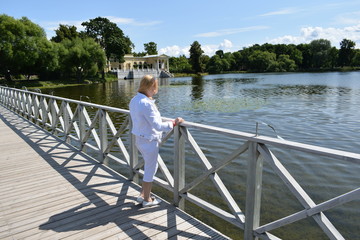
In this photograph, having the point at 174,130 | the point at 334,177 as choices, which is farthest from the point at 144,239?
the point at 334,177

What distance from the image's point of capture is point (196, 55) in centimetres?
9769

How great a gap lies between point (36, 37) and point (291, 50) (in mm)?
95257

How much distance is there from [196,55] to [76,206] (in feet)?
320

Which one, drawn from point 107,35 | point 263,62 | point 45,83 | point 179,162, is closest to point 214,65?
point 263,62

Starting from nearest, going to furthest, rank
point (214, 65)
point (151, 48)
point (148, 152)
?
point (148, 152) → point (214, 65) → point (151, 48)

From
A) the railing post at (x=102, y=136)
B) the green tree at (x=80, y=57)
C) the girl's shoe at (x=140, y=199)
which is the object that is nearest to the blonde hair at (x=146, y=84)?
the girl's shoe at (x=140, y=199)

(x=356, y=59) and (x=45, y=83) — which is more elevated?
(x=356, y=59)

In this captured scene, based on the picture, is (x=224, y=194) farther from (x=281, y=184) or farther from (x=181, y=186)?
(x=281, y=184)

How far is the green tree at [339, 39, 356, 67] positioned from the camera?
98125 millimetres

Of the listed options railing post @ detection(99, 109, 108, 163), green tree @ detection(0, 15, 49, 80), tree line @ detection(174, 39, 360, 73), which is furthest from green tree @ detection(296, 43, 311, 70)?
railing post @ detection(99, 109, 108, 163)

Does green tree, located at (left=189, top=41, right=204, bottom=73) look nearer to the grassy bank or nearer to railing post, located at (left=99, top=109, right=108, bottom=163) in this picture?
the grassy bank

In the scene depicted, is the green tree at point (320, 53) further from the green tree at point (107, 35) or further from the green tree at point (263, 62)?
the green tree at point (107, 35)

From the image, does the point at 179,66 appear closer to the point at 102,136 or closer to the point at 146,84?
the point at 102,136

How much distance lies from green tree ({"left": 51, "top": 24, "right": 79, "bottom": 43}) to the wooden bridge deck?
61.6 meters
